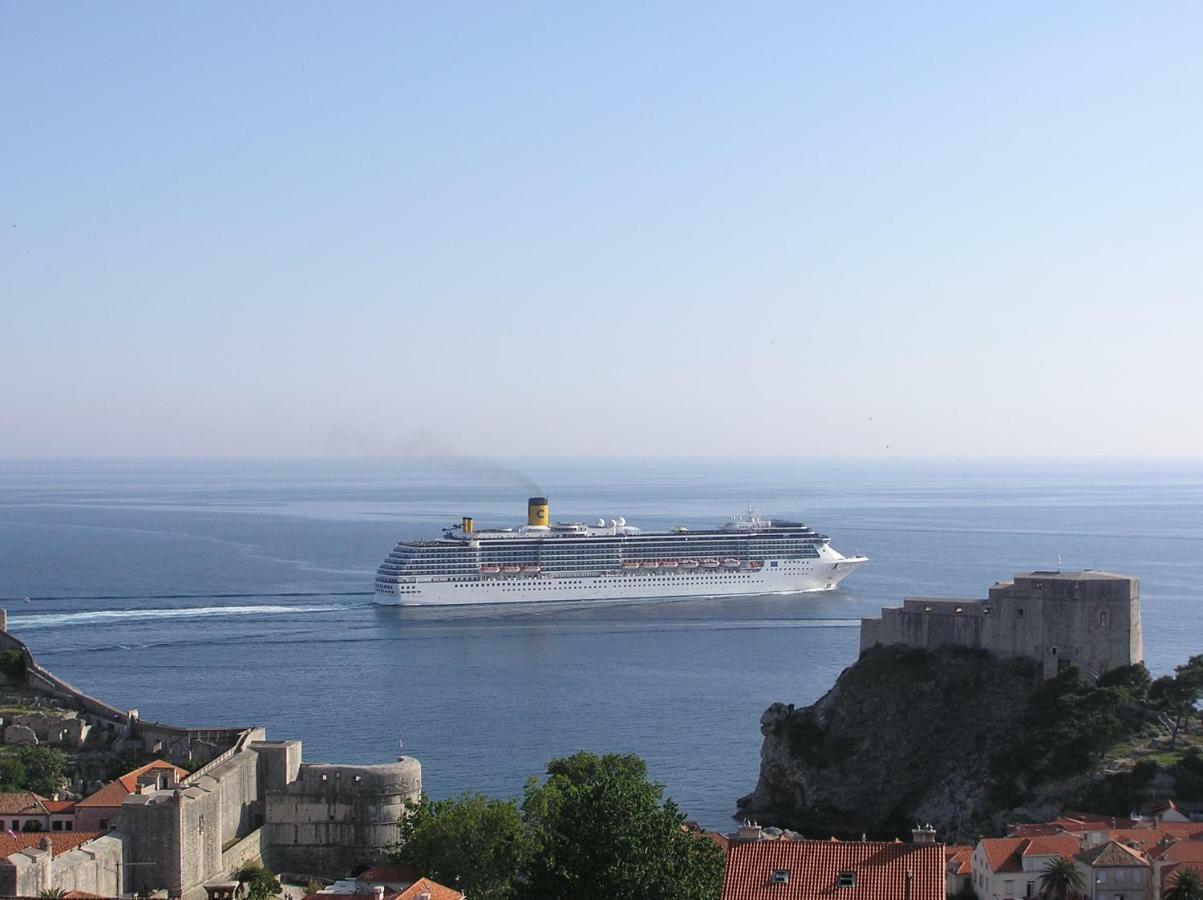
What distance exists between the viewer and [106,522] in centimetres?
15975

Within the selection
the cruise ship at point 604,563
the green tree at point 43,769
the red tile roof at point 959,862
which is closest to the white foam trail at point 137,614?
the cruise ship at point 604,563

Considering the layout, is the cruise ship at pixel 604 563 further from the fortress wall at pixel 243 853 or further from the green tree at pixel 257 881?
the green tree at pixel 257 881

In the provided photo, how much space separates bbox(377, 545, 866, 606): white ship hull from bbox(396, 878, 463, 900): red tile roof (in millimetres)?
66551

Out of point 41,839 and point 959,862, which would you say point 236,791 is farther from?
point 959,862

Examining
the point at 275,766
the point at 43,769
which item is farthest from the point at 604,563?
the point at 275,766

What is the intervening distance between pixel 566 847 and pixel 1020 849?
378 inches

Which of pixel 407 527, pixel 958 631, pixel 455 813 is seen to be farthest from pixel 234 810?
pixel 407 527

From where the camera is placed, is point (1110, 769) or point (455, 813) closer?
point (455, 813)

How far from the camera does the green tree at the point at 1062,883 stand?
2603 cm

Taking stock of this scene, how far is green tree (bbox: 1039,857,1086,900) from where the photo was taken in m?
26.0

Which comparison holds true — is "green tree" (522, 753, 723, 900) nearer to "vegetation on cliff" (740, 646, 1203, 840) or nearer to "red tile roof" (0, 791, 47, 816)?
"red tile roof" (0, 791, 47, 816)

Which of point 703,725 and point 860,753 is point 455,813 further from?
point 703,725

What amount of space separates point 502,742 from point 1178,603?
4816 centimetres

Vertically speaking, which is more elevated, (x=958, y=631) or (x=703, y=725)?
(x=958, y=631)
